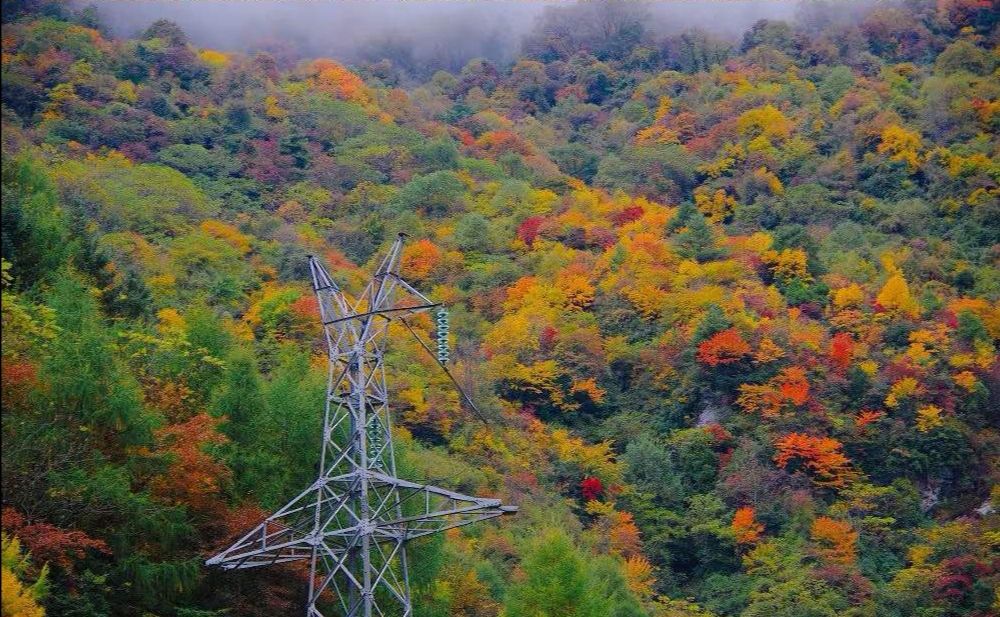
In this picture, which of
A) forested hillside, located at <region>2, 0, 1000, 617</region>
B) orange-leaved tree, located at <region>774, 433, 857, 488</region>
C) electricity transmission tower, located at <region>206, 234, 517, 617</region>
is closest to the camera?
electricity transmission tower, located at <region>206, 234, 517, 617</region>

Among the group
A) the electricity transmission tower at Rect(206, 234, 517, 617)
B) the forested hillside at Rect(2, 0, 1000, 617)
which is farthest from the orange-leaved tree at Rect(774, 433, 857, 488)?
the electricity transmission tower at Rect(206, 234, 517, 617)

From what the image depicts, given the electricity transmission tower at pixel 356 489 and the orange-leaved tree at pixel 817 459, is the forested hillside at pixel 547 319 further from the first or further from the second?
the electricity transmission tower at pixel 356 489

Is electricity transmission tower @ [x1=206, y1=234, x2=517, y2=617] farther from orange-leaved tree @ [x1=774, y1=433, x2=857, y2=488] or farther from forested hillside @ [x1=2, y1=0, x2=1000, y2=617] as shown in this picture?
orange-leaved tree @ [x1=774, y1=433, x2=857, y2=488]

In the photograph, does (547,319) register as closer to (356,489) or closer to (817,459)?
(817,459)

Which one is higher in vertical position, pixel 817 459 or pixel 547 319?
pixel 547 319

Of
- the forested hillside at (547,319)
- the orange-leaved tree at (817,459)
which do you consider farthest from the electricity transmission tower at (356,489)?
the orange-leaved tree at (817,459)

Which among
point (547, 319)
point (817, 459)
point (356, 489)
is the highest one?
point (356, 489)

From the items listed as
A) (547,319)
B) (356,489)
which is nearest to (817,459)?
(547,319)

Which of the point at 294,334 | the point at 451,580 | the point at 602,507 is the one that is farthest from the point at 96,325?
the point at 602,507

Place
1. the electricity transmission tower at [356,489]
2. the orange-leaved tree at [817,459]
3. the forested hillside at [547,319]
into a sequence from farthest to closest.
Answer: the orange-leaved tree at [817,459] → the forested hillside at [547,319] → the electricity transmission tower at [356,489]
